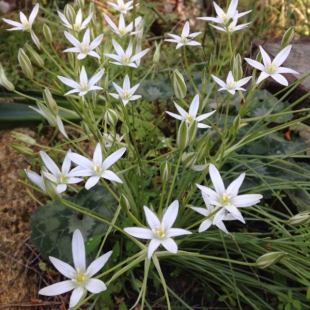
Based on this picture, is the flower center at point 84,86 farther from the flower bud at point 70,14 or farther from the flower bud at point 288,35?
the flower bud at point 288,35

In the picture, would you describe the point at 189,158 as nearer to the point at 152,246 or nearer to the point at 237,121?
the point at 237,121

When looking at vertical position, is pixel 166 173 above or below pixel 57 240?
above

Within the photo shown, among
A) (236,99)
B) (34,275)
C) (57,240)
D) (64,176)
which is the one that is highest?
(64,176)

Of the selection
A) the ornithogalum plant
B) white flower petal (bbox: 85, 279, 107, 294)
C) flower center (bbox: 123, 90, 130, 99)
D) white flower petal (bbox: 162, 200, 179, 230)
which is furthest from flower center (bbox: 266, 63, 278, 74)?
white flower petal (bbox: 85, 279, 107, 294)

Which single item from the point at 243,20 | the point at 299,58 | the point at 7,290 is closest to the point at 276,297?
the point at 7,290

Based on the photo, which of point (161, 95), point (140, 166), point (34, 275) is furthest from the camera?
point (161, 95)

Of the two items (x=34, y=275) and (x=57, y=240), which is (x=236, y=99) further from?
(x=34, y=275)

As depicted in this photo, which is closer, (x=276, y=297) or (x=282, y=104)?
(x=276, y=297)
